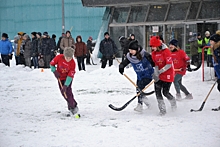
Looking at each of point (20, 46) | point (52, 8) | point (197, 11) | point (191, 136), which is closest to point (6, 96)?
point (191, 136)

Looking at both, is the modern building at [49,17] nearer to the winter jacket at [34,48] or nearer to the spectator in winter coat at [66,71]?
the winter jacket at [34,48]

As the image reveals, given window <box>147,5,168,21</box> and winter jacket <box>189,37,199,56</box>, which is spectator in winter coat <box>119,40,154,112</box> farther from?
window <box>147,5,168,21</box>

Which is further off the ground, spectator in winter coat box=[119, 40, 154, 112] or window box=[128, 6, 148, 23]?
window box=[128, 6, 148, 23]

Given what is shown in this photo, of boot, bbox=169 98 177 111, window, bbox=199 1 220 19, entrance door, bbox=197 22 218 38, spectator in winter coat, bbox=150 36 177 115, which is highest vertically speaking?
window, bbox=199 1 220 19

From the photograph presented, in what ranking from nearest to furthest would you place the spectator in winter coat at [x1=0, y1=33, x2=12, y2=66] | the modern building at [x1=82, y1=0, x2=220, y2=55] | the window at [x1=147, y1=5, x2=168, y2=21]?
1. the spectator in winter coat at [x1=0, y1=33, x2=12, y2=66]
2. the modern building at [x1=82, y1=0, x2=220, y2=55]
3. the window at [x1=147, y1=5, x2=168, y2=21]

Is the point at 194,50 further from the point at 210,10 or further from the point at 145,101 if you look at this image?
the point at 145,101

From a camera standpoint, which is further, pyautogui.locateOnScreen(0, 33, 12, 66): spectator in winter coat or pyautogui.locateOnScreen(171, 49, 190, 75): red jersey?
pyautogui.locateOnScreen(0, 33, 12, 66): spectator in winter coat

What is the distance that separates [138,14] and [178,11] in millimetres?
2484

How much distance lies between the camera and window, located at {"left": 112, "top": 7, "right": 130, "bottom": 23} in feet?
76.7

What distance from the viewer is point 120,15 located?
2366cm

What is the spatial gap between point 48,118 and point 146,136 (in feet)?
7.74

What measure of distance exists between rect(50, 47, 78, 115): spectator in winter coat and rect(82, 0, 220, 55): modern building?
13180mm

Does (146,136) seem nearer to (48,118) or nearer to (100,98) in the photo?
(48,118)

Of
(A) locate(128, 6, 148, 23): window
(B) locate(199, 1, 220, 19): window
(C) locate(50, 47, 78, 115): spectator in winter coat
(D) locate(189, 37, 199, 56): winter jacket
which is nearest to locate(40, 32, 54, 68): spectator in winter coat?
(D) locate(189, 37, 199, 56): winter jacket
